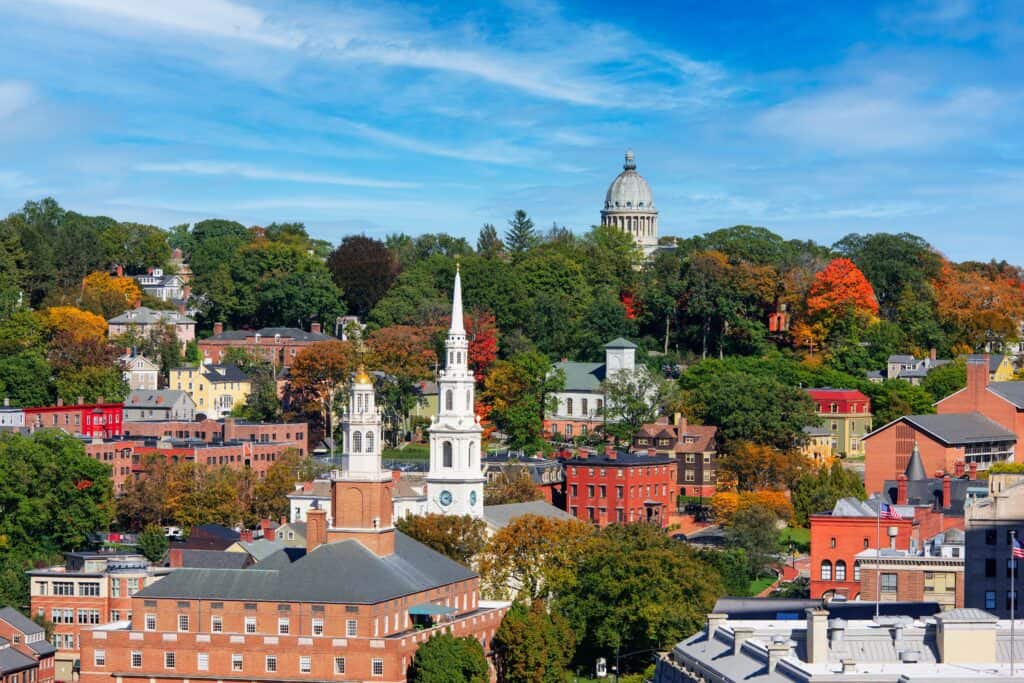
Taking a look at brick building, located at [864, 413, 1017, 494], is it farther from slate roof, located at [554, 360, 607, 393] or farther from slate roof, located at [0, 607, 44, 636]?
slate roof, located at [0, 607, 44, 636]

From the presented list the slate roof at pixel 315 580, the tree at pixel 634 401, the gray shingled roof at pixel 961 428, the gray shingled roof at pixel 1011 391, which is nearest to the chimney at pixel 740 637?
the slate roof at pixel 315 580

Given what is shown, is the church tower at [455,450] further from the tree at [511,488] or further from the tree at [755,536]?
the tree at [755,536]

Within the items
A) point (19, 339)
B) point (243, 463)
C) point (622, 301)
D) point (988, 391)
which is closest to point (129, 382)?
point (19, 339)

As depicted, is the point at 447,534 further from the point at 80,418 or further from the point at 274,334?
the point at 274,334

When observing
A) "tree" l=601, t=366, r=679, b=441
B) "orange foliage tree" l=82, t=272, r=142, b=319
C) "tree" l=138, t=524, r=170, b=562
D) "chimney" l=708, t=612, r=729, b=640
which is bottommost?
"tree" l=138, t=524, r=170, b=562

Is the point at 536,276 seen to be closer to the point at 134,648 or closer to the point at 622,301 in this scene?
the point at 622,301

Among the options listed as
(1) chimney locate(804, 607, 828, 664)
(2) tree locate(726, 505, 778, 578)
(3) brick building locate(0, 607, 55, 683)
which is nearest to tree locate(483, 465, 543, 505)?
(2) tree locate(726, 505, 778, 578)
